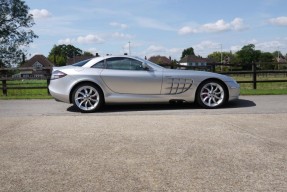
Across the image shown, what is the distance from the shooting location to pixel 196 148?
183 inches

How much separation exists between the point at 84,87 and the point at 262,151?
4.84 metres

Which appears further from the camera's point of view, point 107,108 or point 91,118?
point 107,108

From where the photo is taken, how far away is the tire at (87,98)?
826 centimetres

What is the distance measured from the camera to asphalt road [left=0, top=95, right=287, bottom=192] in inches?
137

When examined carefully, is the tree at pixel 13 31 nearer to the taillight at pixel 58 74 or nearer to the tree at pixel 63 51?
the taillight at pixel 58 74

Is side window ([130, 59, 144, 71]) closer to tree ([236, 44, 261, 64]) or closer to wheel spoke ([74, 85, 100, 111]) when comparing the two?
wheel spoke ([74, 85, 100, 111])

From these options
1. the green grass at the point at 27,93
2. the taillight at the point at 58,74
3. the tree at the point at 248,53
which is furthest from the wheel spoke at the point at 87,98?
the tree at the point at 248,53

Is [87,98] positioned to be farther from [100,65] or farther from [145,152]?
[145,152]

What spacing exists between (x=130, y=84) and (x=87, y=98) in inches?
40.4

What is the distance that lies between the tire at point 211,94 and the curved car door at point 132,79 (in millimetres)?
997

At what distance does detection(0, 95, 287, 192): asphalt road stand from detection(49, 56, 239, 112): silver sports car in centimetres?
85

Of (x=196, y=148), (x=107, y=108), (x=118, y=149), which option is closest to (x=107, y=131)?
(x=118, y=149)

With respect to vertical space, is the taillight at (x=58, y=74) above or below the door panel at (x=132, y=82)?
above

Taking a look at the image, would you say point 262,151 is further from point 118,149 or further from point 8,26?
point 8,26
